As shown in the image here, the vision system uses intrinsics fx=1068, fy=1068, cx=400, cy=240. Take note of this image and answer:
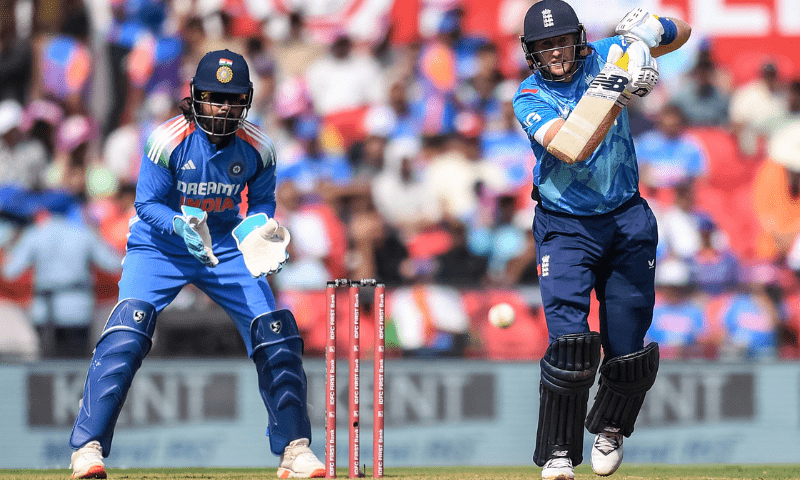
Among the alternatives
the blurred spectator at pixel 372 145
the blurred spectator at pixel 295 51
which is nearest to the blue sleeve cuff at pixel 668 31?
the blurred spectator at pixel 372 145

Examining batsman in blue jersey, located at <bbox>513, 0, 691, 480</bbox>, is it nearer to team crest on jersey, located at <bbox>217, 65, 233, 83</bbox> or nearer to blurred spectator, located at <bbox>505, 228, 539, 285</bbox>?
team crest on jersey, located at <bbox>217, 65, 233, 83</bbox>

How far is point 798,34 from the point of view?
37.1ft

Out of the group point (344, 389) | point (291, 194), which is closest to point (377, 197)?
point (291, 194)

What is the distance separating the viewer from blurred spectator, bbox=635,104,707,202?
33.9ft

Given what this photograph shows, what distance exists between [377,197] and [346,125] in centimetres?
101

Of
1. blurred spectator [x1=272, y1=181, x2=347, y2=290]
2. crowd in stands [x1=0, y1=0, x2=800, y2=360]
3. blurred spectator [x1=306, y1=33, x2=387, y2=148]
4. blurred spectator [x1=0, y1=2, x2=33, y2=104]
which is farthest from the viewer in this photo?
blurred spectator [x1=306, y1=33, x2=387, y2=148]

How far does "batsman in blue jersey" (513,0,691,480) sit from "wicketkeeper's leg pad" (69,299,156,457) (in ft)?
6.85

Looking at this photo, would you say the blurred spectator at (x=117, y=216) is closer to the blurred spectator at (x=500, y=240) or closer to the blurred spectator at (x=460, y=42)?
the blurred spectator at (x=500, y=240)

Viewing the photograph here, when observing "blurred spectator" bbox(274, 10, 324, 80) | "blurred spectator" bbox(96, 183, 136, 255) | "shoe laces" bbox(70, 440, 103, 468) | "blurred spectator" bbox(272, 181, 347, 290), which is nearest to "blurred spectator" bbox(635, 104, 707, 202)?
"blurred spectator" bbox(272, 181, 347, 290)

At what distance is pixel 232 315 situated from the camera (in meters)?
5.89

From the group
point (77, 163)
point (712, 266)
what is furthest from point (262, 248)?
point (712, 266)

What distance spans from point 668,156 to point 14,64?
657 centimetres

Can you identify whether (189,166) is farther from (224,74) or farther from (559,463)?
(559,463)

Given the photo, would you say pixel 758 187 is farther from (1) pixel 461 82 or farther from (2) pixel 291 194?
(2) pixel 291 194
